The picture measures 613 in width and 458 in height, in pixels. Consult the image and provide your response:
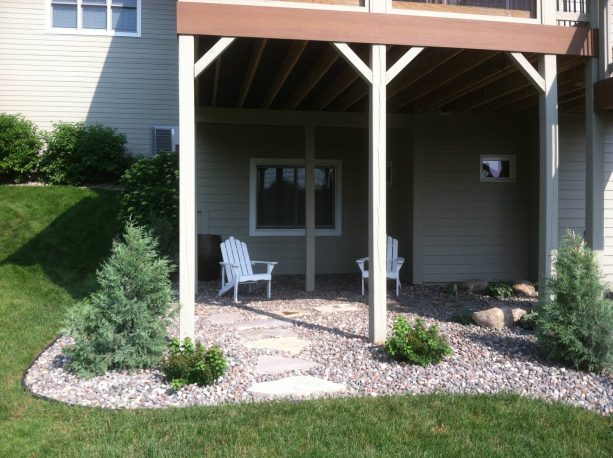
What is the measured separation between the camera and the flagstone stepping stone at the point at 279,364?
4.40 m

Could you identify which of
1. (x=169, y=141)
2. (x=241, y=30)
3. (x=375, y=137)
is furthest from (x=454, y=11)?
(x=169, y=141)

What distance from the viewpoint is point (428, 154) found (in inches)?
349

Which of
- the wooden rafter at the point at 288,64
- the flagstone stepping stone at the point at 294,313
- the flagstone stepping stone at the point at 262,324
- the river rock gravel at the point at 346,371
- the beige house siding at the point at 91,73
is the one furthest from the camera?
the beige house siding at the point at 91,73

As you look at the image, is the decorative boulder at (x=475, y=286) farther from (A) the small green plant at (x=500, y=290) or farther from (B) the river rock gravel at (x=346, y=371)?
(B) the river rock gravel at (x=346, y=371)

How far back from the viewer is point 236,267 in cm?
755

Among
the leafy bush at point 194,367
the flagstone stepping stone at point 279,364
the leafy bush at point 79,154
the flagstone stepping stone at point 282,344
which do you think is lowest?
the flagstone stepping stone at point 279,364

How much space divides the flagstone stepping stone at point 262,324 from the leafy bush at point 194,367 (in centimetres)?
172

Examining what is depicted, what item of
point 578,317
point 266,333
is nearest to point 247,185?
point 266,333

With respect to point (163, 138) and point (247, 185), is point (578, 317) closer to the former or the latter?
point (247, 185)

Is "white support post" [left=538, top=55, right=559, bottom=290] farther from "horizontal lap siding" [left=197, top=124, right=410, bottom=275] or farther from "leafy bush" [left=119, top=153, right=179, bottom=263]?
"leafy bush" [left=119, top=153, right=179, bottom=263]

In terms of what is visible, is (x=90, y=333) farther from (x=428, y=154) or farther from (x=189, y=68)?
(x=428, y=154)

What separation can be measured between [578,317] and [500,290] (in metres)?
3.36

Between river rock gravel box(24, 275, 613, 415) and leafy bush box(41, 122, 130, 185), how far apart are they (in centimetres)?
607

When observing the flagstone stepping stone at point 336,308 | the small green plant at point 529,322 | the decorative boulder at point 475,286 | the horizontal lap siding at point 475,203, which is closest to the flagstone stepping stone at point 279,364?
the flagstone stepping stone at point 336,308
